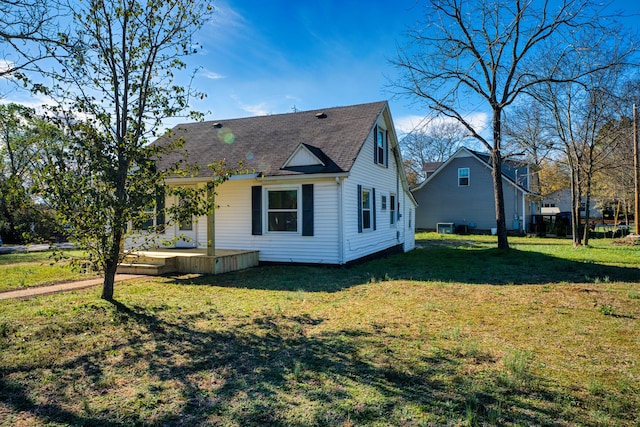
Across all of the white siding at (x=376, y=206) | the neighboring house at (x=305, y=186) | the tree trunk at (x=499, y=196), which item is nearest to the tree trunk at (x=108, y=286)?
the neighboring house at (x=305, y=186)

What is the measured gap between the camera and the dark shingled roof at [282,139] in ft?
37.5

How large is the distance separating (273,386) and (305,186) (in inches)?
317

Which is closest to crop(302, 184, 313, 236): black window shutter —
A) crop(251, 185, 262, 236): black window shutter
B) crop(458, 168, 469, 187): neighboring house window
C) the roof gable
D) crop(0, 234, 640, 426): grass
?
the roof gable

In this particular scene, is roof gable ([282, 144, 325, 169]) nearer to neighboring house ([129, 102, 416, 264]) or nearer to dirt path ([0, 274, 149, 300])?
neighboring house ([129, 102, 416, 264])

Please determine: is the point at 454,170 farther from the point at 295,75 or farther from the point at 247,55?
the point at 247,55

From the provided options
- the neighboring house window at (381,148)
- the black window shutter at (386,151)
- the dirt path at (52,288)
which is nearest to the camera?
the dirt path at (52,288)

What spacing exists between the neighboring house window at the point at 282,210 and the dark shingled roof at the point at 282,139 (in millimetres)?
741

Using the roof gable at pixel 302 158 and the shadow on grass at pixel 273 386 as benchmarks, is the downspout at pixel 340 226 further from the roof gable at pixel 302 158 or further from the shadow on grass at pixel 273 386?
the shadow on grass at pixel 273 386

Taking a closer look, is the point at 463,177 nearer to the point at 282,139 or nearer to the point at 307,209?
the point at 282,139

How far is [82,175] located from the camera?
228 inches

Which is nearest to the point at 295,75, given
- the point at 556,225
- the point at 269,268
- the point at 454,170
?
the point at 269,268

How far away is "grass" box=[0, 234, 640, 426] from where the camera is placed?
3.02 metres

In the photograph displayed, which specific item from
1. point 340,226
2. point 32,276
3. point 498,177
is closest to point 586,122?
point 498,177

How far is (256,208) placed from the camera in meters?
11.6
